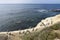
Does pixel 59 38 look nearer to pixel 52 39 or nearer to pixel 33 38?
pixel 52 39

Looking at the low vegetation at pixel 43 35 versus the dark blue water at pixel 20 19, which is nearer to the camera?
the low vegetation at pixel 43 35

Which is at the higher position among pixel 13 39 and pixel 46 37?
pixel 46 37

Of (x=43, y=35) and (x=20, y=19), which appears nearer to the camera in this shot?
(x=43, y=35)

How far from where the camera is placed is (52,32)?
886 cm

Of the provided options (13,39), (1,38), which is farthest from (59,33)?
(1,38)

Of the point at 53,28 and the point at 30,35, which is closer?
the point at 30,35

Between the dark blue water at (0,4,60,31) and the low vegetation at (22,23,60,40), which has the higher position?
the low vegetation at (22,23,60,40)

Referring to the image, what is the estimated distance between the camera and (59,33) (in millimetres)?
9250

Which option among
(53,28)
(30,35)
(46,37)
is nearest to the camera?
(46,37)

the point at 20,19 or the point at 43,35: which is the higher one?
the point at 43,35

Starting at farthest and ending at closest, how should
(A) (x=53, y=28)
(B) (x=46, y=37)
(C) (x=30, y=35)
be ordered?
(A) (x=53, y=28), (C) (x=30, y=35), (B) (x=46, y=37)

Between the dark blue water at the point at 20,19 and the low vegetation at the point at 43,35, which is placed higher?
the low vegetation at the point at 43,35

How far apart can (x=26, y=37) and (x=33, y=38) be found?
515 millimetres

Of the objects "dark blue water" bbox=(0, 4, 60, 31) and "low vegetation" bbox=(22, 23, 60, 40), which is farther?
"dark blue water" bbox=(0, 4, 60, 31)
